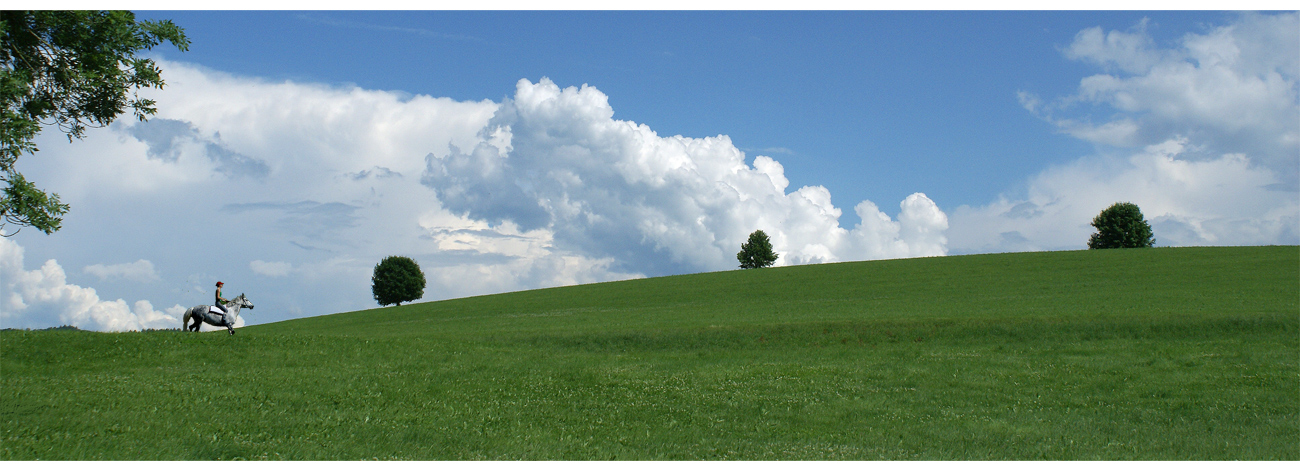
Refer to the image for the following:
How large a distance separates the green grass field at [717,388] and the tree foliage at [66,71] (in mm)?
5938

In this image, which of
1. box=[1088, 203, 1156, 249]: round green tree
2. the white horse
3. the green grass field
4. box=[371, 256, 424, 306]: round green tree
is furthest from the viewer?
box=[1088, 203, 1156, 249]: round green tree

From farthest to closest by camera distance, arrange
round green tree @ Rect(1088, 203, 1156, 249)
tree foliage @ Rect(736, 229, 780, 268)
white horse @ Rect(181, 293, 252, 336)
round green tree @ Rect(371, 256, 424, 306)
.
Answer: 1. tree foliage @ Rect(736, 229, 780, 268)
2. round green tree @ Rect(1088, 203, 1156, 249)
3. round green tree @ Rect(371, 256, 424, 306)
4. white horse @ Rect(181, 293, 252, 336)

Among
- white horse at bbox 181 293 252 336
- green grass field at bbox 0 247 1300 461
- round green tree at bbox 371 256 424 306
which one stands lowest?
green grass field at bbox 0 247 1300 461

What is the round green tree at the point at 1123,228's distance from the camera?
96.4m

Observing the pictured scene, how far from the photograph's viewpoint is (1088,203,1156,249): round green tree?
96.4 metres

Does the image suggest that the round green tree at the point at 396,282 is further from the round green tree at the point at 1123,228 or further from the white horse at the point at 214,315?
the round green tree at the point at 1123,228

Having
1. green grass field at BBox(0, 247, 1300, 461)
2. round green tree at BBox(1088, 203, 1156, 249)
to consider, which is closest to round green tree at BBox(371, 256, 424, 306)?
green grass field at BBox(0, 247, 1300, 461)

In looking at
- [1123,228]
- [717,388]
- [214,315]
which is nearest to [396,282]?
[214,315]

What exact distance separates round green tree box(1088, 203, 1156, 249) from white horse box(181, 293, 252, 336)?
10578 centimetres

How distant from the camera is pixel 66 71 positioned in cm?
2202

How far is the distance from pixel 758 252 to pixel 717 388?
93.2 m

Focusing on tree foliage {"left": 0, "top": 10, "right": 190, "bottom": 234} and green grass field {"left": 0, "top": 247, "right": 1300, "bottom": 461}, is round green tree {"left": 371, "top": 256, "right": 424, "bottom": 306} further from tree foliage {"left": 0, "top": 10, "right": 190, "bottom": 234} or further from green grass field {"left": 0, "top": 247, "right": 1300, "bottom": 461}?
tree foliage {"left": 0, "top": 10, "right": 190, "bottom": 234}

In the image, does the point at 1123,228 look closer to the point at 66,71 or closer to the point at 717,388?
the point at 717,388

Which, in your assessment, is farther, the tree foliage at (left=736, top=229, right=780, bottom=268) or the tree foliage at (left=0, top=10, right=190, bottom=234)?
the tree foliage at (left=736, top=229, right=780, bottom=268)
